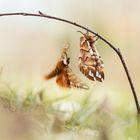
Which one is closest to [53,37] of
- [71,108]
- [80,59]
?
[80,59]

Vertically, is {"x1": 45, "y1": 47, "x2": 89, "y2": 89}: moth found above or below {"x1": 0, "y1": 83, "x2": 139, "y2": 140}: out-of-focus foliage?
above

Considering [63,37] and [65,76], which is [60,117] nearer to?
[65,76]

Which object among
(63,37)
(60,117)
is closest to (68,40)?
(63,37)

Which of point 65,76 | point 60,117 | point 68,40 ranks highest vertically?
point 68,40

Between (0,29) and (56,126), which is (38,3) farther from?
(56,126)

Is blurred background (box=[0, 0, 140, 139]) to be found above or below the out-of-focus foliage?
above
